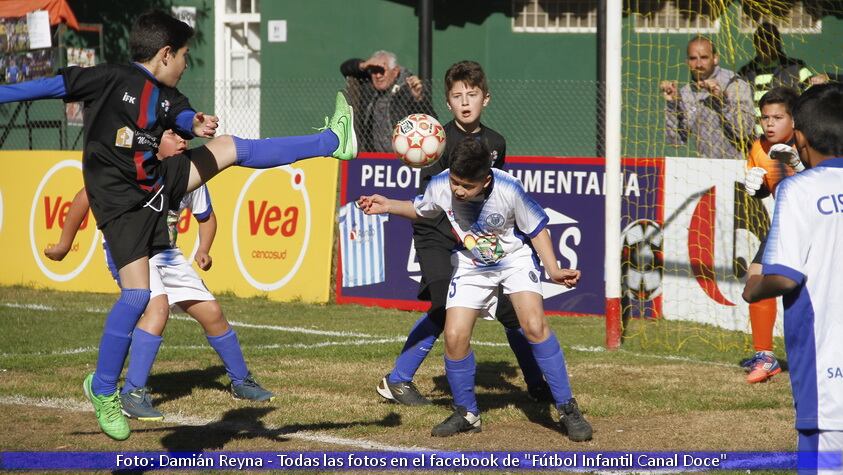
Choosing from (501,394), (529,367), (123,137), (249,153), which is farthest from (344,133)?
(501,394)

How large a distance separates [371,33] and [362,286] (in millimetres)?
8385

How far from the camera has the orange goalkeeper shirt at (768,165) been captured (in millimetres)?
8500

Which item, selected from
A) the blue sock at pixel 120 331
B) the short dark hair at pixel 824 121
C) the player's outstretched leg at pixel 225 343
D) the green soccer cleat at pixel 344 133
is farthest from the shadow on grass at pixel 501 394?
the short dark hair at pixel 824 121

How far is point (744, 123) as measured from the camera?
424 inches

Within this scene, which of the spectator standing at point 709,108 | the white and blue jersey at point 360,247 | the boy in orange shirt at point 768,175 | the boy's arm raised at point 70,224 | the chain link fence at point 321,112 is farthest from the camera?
the chain link fence at point 321,112

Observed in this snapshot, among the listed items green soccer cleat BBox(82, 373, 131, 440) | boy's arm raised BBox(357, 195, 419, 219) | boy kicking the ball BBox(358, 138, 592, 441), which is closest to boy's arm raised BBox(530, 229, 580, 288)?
boy kicking the ball BBox(358, 138, 592, 441)

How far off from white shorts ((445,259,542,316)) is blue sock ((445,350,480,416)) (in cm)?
31

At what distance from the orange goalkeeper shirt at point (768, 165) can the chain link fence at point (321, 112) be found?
217 inches

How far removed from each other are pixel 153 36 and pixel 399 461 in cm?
251

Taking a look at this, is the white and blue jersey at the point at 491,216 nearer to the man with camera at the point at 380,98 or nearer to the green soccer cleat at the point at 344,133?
the green soccer cleat at the point at 344,133

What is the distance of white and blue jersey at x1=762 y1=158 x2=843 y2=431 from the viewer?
4105mm

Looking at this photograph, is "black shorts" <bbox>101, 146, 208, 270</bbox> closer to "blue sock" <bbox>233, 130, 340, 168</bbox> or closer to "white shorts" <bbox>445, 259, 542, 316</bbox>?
"blue sock" <bbox>233, 130, 340, 168</bbox>

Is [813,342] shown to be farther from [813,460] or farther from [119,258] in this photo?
[119,258]

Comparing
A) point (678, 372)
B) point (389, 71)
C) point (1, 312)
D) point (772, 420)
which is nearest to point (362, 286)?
point (389, 71)
